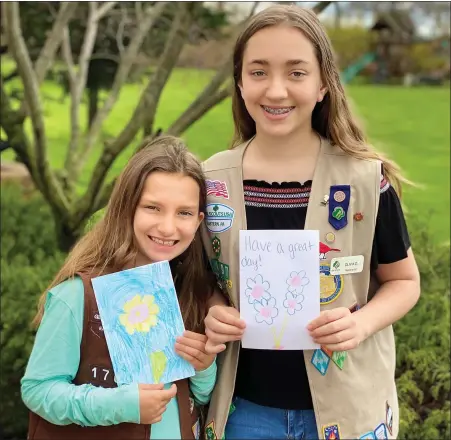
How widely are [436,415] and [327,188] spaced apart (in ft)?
6.23

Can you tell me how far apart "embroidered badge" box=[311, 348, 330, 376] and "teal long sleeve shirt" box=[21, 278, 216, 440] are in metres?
0.45

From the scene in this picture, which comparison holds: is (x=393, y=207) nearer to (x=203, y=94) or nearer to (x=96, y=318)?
(x=96, y=318)

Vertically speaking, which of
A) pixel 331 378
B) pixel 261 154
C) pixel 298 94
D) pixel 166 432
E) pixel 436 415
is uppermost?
pixel 298 94

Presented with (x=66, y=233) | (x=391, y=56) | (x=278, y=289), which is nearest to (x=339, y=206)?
(x=278, y=289)

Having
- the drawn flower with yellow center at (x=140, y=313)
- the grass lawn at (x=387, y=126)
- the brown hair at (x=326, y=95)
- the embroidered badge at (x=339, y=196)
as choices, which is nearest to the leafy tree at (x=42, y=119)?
the grass lawn at (x=387, y=126)

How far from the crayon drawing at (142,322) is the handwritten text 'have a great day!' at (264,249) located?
21cm

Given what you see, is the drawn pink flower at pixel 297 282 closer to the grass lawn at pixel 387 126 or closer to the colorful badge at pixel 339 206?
the colorful badge at pixel 339 206

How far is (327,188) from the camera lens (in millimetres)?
1692

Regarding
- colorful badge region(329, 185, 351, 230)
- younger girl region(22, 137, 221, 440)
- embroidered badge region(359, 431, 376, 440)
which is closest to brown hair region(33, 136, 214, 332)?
younger girl region(22, 137, 221, 440)

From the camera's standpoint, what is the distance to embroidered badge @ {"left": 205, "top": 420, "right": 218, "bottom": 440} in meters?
1.77

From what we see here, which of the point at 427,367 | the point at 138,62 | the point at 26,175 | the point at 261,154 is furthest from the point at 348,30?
the point at 261,154

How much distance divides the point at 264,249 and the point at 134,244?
0.36m

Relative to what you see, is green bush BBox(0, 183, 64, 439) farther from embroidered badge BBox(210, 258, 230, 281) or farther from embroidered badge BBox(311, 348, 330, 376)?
embroidered badge BBox(311, 348, 330, 376)

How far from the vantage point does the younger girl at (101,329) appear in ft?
5.12
